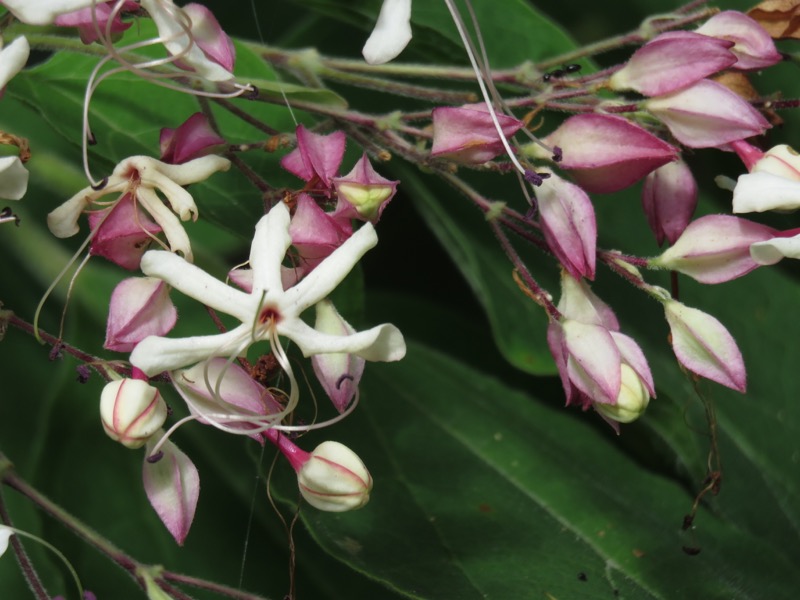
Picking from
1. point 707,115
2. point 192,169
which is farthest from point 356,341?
point 707,115

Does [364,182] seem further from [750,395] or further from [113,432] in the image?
[750,395]

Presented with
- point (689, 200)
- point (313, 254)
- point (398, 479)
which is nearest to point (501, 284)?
point (398, 479)

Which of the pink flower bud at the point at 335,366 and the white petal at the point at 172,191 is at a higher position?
the white petal at the point at 172,191

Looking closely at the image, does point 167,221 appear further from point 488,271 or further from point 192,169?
point 488,271

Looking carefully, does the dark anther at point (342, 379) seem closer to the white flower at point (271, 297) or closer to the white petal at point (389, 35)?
the white flower at point (271, 297)

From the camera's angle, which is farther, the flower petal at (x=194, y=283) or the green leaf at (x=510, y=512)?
the green leaf at (x=510, y=512)

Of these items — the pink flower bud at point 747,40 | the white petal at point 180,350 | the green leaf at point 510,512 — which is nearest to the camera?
the white petal at point 180,350

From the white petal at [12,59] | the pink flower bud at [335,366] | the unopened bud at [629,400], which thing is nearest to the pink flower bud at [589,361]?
the unopened bud at [629,400]

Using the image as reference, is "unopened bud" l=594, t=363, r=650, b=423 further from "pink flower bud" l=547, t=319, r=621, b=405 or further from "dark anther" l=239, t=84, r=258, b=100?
"dark anther" l=239, t=84, r=258, b=100
